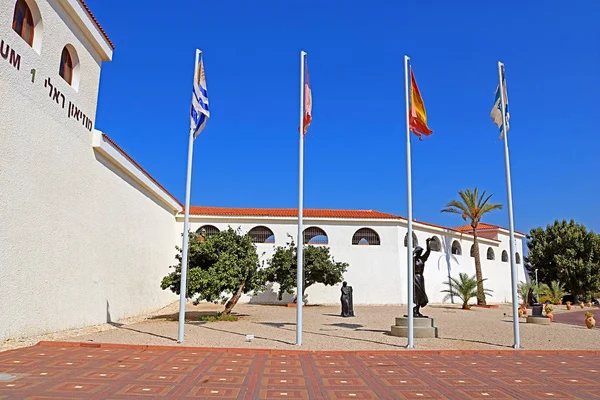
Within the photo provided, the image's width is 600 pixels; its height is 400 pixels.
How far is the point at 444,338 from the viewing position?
11.5 meters

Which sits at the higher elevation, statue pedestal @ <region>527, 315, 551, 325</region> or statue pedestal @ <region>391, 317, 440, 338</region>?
statue pedestal @ <region>391, 317, 440, 338</region>

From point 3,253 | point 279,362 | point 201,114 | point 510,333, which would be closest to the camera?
point 279,362

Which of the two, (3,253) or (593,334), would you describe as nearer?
(3,253)

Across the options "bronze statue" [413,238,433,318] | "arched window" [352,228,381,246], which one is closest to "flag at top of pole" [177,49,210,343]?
"bronze statue" [413,238,433,318]

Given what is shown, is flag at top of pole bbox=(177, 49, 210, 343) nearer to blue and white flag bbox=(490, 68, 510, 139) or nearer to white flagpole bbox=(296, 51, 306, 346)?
white flagpole bbox=(296, 51, 306, 346)

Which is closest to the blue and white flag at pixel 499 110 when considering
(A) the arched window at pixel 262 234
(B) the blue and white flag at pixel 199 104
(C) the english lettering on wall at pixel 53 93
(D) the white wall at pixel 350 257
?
(B) the blue and white flag at pixel 199 104

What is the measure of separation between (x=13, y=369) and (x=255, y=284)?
31.3ft

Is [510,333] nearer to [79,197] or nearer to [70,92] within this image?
[79,197]

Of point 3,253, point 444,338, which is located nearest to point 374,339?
point 444,338

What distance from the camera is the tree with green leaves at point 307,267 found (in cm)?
2191

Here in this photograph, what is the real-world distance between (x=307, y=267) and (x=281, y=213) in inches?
183

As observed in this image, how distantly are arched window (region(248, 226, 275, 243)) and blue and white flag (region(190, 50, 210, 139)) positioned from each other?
15.4 metres

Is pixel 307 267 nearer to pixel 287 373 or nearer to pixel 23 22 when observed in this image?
pixel 287 373

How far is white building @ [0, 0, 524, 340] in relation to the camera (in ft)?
30.2
